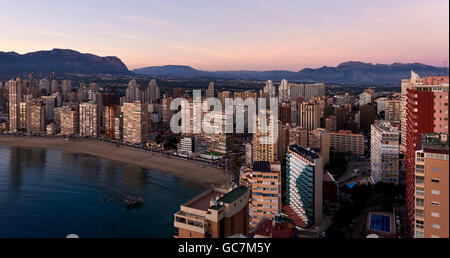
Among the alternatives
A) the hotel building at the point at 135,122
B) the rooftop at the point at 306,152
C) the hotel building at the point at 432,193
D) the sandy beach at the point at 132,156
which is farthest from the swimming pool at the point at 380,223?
the hotel building at the point at 135,122

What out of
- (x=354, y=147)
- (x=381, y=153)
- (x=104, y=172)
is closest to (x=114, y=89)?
(x=104, y=172)

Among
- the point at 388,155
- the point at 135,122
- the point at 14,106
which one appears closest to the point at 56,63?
the point at 14,106

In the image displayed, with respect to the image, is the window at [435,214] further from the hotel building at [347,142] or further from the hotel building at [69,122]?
the hotel building at [69,122]

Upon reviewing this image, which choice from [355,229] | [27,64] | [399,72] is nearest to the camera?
[355,229]

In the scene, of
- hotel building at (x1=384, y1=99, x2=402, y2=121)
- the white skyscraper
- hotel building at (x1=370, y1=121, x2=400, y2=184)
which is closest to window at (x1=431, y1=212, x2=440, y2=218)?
hotel building at (x1=370, y1=121, x2=400, y2=184)
